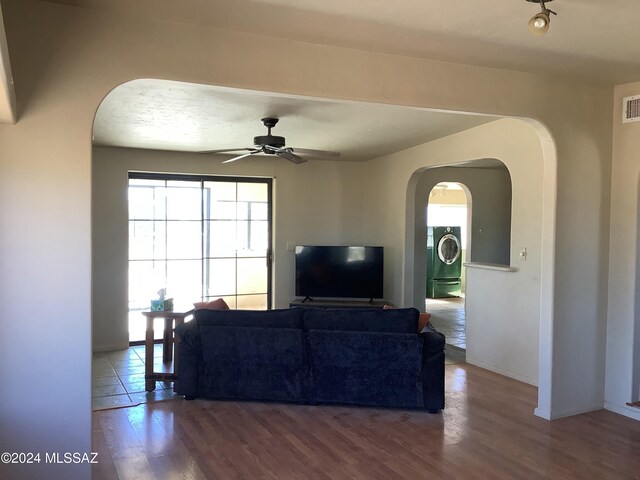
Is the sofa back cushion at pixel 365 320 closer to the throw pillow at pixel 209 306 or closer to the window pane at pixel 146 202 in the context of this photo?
the throw pillow at pixel 209 306

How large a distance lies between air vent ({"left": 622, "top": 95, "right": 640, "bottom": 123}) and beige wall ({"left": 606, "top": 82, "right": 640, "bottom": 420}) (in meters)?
0.04

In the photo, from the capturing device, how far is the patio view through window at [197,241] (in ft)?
22.9

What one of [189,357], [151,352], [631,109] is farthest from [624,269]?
[151,352]

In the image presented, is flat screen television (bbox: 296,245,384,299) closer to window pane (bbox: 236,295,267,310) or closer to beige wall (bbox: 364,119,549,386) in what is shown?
beige wall (bbox: 364,119,549,386)

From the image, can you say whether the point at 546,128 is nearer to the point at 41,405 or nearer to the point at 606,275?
the point at 606,275

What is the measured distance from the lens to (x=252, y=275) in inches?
302

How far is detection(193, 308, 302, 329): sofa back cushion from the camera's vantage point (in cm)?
434

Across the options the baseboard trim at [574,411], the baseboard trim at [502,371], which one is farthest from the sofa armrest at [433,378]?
the baseboard trim at [502,371]

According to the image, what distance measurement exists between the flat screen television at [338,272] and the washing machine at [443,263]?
3991 mm

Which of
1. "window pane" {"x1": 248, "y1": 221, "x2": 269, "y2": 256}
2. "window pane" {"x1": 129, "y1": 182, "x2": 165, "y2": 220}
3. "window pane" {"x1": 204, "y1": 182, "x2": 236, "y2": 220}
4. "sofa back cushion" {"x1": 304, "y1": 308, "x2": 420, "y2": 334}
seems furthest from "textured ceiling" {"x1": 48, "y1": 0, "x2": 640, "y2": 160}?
"window pane" {"x1": 248, "y1": 221, "x2": 269, "y2": 256}

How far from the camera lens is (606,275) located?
4270 millimetres

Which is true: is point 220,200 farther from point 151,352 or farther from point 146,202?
point 151,352

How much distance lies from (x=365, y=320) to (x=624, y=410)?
220cm

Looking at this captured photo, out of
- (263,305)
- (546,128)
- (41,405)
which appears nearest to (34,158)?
(41,405)
